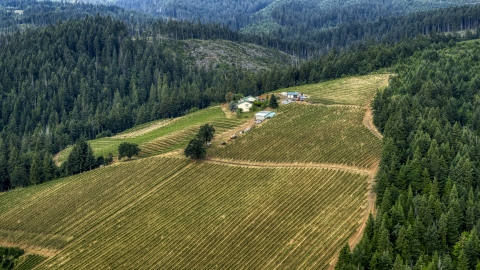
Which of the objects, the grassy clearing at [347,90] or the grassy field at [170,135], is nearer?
the grassy field at [170,135]

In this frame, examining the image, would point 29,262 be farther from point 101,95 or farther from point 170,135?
point 101,95

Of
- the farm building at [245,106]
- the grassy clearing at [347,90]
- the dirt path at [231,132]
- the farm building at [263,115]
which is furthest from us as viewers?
the farm building at [245,106]

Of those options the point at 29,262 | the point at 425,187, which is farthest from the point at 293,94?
the point at 29,262

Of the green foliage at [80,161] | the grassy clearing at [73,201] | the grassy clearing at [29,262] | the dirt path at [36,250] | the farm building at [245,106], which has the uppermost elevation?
the farm building at [245,106]

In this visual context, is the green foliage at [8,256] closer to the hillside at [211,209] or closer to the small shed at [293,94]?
the hillside at [211,209]

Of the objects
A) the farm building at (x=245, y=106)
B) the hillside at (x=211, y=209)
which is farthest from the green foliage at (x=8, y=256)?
the farm building at (x=245, y=106)

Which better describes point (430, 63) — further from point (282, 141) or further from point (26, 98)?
point (26, 98)

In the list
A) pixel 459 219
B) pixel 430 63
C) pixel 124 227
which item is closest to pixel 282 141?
pixel 124 227

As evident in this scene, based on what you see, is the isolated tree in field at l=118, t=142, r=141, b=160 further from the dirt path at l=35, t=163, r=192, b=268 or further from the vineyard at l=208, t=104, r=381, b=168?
the vineyard at l=208, t=104, r=381, b=168

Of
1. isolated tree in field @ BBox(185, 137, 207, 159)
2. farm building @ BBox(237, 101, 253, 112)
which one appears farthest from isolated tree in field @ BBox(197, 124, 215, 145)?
farm building @ BBox(237, 101, 253, 112)
